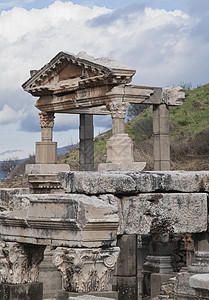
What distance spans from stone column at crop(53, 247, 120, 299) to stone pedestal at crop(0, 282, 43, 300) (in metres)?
0.78

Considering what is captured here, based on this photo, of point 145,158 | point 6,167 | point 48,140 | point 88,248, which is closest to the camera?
point 88,248

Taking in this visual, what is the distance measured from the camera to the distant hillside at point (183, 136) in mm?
32812

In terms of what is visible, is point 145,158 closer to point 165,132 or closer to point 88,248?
point 165,132

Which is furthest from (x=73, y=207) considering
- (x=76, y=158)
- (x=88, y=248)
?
(x=76, y=158)

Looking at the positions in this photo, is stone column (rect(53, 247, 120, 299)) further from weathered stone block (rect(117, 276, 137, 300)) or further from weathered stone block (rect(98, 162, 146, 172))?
weathered stone block (rect(98, 162, 146, 172))

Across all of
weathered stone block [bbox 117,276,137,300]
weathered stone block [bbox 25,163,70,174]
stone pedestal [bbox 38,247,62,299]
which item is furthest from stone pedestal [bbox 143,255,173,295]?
weathered stone block [bbox 25,163,70,174]

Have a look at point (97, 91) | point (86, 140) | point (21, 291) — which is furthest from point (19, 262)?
point (86, 140)

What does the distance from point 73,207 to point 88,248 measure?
1.37 feet

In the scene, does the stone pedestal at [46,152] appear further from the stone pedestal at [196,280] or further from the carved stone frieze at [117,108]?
the stone pedestal at [196,280]

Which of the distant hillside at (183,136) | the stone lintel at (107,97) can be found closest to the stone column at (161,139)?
the stone lintel at (107,97)

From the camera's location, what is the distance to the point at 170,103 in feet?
65.0

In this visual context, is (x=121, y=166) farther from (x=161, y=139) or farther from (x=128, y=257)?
(x=128, y=257)

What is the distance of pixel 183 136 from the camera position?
38750mm

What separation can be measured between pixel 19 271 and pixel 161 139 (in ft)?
42.2
